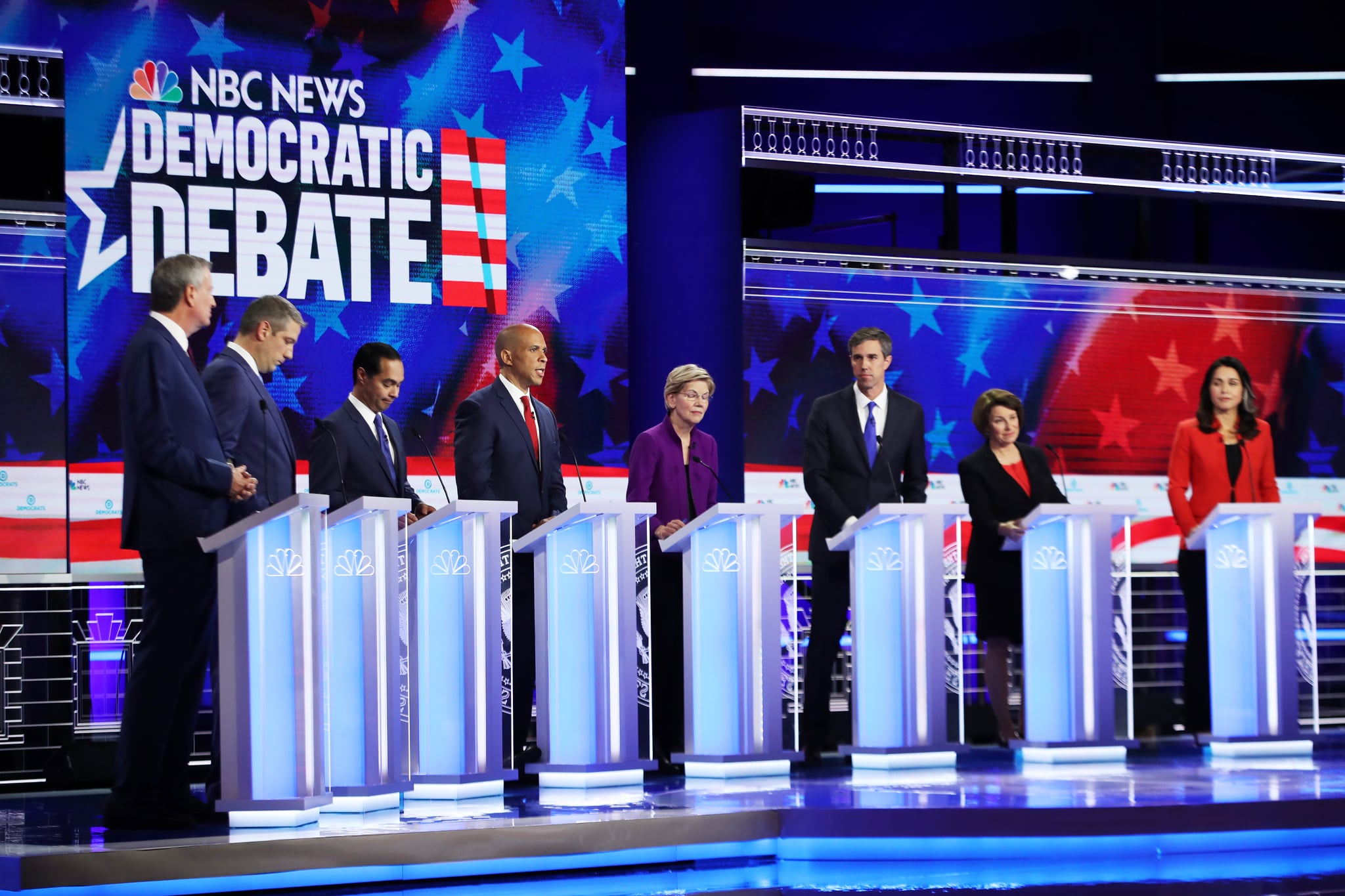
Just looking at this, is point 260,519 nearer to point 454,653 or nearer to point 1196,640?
point 454,653

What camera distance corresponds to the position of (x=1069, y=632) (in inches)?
209

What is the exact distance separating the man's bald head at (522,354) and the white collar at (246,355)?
3.20 feet

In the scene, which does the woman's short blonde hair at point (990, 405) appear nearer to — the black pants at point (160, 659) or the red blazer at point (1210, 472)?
the red blazer at point (1210, 472)

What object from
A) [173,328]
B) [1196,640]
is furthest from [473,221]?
[1196,640]

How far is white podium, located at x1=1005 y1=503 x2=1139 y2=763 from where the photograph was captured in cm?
529

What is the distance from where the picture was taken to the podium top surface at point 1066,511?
17.2 feet

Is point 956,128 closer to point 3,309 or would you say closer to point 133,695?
point 3,309

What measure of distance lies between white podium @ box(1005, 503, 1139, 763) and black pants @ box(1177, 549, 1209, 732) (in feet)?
2.65

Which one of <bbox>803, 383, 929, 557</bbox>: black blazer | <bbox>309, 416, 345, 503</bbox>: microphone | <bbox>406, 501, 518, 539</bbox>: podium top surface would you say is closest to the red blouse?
<bbox>803, 383, 929, 557</bbox>: black blazer

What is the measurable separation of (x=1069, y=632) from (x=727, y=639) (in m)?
1.23

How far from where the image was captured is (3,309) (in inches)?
235

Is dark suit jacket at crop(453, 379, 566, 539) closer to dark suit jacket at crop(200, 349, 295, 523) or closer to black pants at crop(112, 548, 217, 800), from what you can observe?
dark suit jacket at crop(200, 349, 295, 523)

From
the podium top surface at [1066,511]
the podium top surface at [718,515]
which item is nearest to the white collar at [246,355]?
the podium top surface at [718,515]

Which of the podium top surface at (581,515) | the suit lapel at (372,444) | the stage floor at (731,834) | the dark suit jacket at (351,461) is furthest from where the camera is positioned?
the suit lapel at (372,444)
